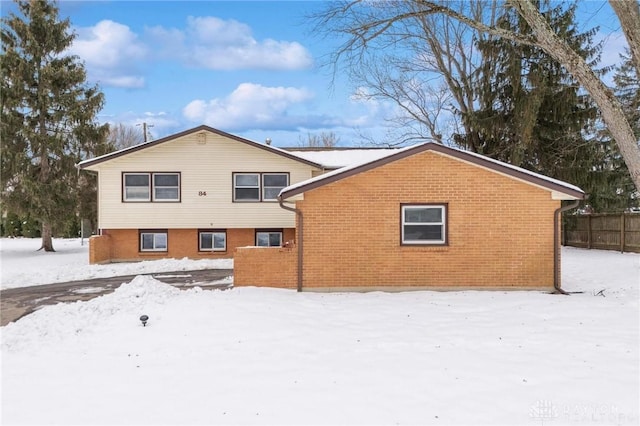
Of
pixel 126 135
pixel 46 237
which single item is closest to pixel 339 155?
pixel 46 237

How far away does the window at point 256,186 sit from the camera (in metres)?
19.8

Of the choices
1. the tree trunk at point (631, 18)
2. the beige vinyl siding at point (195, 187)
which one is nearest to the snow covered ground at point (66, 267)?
the beige vinyl siding at point (195, 187)

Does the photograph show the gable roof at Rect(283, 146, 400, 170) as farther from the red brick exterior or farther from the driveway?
the red brick exterior

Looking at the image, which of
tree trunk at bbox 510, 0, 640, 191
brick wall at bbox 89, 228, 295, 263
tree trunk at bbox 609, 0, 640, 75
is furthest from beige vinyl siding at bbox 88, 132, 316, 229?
tree trunk at bbox 609, 0, 640, 75

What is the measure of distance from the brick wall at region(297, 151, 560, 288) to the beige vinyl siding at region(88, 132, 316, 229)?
8690 millimetres

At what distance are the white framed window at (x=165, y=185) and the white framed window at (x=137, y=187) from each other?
0.95 feet

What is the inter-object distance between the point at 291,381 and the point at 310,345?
1.40 metres

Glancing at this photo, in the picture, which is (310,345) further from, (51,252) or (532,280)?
(51,252)

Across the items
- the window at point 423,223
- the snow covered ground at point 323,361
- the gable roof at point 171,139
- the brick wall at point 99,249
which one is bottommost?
the snow covered ground at point 323,361

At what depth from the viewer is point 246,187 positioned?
19.8 meters

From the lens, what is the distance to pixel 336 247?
11305 mm

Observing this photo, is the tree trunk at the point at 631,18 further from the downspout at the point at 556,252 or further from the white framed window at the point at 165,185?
the white framed window at the point at 165,185

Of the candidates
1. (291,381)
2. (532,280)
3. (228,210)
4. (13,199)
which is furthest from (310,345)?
(13,199)

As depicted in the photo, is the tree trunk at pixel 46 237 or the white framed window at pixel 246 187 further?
the tree trunk at pixel 46 237
